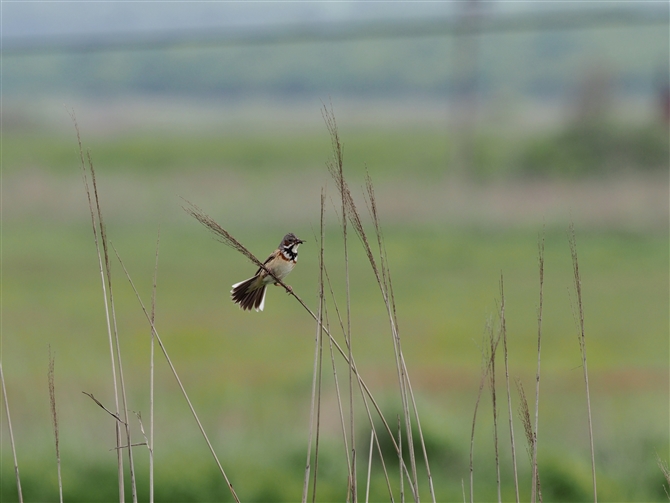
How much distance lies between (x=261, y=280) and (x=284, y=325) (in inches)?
507

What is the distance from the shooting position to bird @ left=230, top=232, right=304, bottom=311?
3752 millimetres

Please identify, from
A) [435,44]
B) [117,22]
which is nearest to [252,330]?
[117,22]

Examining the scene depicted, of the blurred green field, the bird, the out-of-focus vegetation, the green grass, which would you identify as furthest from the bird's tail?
the blurred green field

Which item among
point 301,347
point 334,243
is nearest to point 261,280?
point 301,347

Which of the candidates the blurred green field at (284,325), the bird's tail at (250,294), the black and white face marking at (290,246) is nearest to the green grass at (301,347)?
the blurred green field at (284,325)

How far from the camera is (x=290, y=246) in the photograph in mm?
3770

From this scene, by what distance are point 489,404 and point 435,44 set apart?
27644 millimetres

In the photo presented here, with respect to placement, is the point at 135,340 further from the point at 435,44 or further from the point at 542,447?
the point at 435,44

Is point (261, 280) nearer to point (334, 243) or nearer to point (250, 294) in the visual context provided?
point (250, 294)

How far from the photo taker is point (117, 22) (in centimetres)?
2909

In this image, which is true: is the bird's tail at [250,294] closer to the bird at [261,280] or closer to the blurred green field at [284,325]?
the bird at [261,280]

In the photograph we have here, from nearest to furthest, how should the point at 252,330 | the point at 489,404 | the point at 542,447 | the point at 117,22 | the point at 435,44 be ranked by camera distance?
the point at 542,447, the point at 489,404, the point at 252,330, the point at 117,22, the point at 435,44

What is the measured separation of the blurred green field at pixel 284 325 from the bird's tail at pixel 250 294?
1.18m

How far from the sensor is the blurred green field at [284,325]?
7.64 metres
